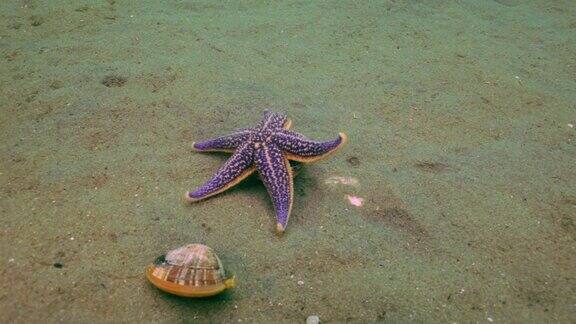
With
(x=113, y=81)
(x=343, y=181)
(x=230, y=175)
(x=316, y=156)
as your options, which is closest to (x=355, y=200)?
(x=343, y=181)

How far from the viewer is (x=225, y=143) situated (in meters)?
4.13

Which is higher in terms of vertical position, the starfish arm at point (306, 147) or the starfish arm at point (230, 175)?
the starfish arm at point (306, 147)

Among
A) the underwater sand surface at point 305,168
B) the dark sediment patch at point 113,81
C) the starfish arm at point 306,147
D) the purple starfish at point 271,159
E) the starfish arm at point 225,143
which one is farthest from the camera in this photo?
the dark sediment patch at point 113,81

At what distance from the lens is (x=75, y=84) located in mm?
5148

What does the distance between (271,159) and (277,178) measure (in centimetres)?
18

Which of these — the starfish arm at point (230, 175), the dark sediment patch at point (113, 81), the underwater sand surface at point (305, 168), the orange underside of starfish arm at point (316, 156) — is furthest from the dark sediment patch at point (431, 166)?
the dark sediment patch at point (113, 81)

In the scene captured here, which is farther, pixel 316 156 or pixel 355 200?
pixel 355 200

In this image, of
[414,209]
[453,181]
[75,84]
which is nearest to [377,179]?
[414,209]

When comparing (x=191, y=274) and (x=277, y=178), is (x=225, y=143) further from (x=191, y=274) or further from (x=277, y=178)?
(x=191, y=274)

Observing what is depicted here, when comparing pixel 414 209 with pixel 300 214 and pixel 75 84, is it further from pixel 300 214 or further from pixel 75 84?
pixel 75 84

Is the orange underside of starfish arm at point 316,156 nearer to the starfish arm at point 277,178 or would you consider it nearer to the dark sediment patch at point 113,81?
the starfish arm at point 277,178

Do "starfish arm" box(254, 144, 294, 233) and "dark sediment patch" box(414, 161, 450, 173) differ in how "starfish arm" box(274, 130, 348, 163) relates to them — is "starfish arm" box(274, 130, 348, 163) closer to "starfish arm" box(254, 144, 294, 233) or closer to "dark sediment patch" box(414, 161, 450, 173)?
"starfish arm" box(254, 144, 294, 233)

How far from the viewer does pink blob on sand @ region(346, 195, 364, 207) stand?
4.06 meters

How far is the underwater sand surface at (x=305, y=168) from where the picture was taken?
3.28 metres
